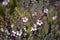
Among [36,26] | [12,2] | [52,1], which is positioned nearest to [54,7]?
[52,1]

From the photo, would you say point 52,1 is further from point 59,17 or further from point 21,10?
point 21,10

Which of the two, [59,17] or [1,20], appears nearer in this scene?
[1,20]

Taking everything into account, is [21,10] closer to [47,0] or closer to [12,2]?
[12,2]

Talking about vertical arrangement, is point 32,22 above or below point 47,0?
below

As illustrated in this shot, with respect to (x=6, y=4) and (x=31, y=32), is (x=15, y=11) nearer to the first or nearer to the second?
(x=6, y=4)

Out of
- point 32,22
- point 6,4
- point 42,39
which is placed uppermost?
point 6,4

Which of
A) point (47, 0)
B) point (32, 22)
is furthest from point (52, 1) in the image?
point (32, 22)

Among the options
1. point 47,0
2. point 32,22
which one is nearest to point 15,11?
point 32,22

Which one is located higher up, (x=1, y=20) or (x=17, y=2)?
(x=17, y=2)
